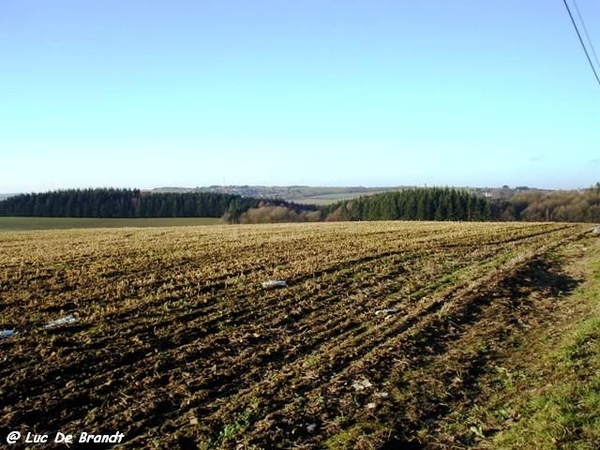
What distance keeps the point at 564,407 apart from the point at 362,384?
266 cm

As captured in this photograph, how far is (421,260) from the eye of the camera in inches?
738

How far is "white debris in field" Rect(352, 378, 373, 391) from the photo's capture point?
7493 millimetres

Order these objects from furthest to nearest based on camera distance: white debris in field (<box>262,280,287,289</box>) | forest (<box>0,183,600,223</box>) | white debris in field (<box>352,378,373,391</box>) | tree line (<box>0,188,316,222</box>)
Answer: tree line (<box>0,188,316,222</box>) → forest (<box>0,183,600,223</box>) → white debris in field (<box>262,280,287,289</box>) → white debris in field (<box>352,378,373,391</box>)

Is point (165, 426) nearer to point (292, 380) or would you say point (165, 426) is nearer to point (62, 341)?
point (292, 380)

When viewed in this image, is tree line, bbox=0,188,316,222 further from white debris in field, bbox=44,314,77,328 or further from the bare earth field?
white debris in field, bbox=44,314,77,328

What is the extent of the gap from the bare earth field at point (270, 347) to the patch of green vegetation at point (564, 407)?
0.33 metres

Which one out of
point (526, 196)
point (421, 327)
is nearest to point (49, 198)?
point (526, 196)

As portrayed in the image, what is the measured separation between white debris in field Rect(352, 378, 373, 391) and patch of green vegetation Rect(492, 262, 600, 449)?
2004mm

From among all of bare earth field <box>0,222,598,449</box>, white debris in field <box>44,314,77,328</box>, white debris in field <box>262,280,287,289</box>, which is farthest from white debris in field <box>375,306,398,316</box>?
white debris in field <box>44,314,77,328</box>

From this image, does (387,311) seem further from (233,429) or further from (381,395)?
(233,429)

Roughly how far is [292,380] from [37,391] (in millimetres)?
3712

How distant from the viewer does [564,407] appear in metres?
6.43

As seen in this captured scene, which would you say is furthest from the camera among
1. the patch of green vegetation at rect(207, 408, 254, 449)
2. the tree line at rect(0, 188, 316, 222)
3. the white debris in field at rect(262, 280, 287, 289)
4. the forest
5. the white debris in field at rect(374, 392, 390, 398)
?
the tree line at rect(0, 188, 316, 222)

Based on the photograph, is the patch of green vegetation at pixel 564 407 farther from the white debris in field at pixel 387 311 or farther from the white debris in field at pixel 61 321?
the white debris in field at pixel 61 321
